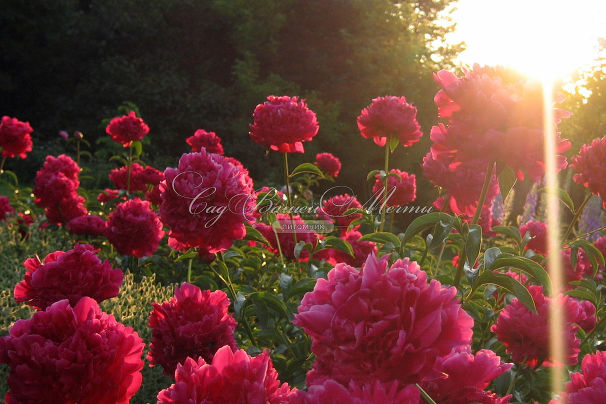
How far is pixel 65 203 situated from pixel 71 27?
34.9 feet

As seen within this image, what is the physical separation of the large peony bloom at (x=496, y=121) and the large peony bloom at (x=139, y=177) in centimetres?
279

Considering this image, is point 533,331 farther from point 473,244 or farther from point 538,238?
point 538,238

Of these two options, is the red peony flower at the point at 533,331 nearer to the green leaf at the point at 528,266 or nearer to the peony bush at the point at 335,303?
the peony bush at the point at 335,303

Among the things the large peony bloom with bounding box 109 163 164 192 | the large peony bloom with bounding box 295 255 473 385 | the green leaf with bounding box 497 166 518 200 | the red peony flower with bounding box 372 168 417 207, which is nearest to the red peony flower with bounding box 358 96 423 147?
the red peony flower with bounding box 372 168 417 207

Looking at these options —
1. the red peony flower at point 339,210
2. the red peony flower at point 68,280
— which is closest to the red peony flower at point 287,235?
the red peony flower at point 339,210

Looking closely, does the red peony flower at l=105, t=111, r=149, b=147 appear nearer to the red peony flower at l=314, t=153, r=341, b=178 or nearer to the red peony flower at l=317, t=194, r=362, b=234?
the red peony flower at l=314, t=153, r=341, b=178

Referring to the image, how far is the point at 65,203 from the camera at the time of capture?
365 centimetres

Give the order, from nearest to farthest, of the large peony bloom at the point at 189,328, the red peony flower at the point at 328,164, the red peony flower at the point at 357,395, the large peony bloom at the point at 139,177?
the red peony flower at the point at 357,395
the large peony bloom at the point at 189,328
the large peony bloom at the point at 139,177
the red peony flower at the point at 328,164

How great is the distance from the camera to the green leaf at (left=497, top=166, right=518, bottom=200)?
121cm

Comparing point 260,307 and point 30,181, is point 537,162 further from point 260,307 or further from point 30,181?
point 30,181

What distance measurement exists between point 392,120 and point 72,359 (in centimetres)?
201

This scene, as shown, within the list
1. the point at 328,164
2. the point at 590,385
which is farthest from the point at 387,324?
the point at 328,164

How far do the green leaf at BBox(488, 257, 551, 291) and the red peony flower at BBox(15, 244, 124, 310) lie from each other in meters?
1.15

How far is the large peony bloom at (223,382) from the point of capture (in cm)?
71
